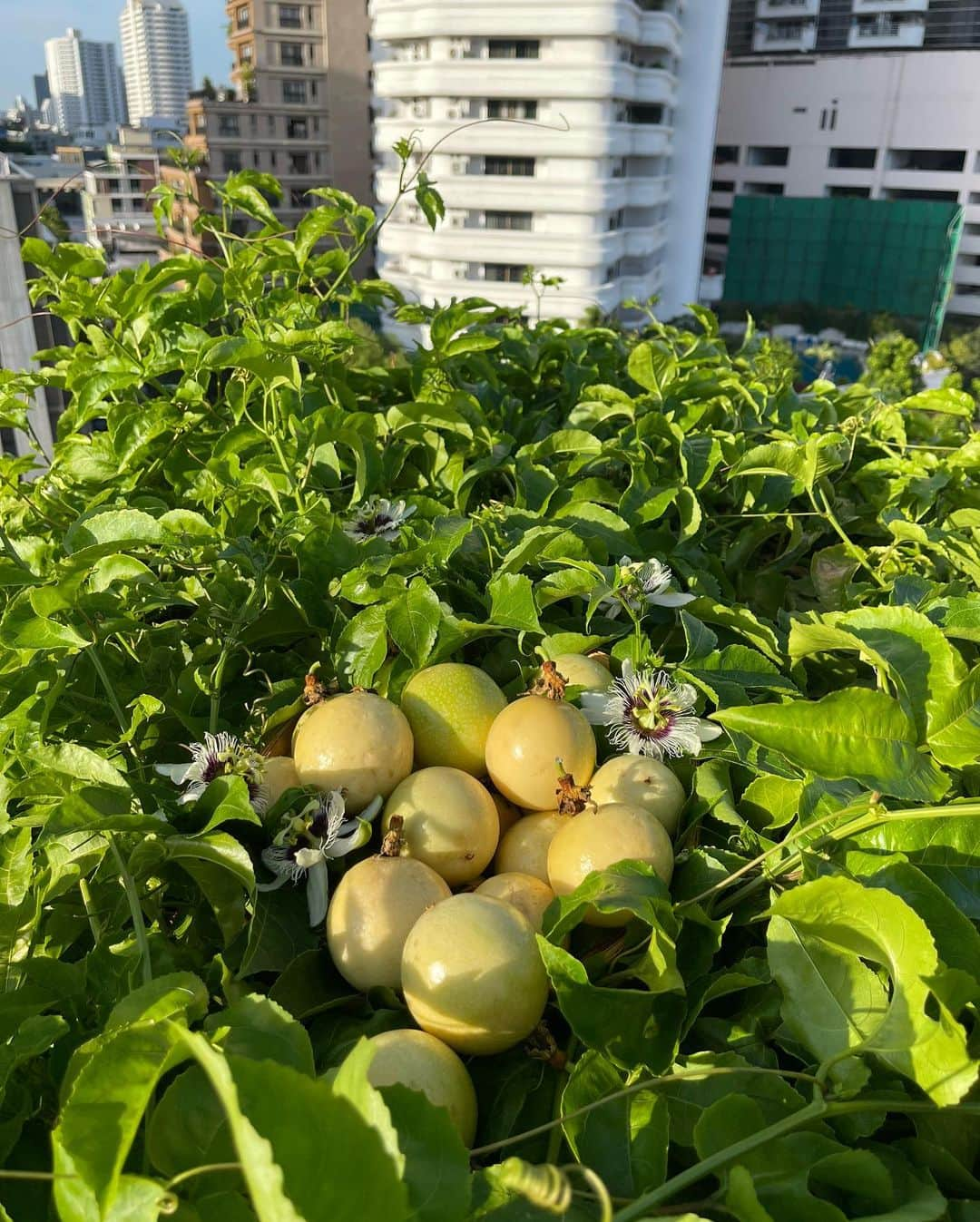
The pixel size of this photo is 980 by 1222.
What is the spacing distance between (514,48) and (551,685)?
15.7 metres

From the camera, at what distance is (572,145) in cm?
1362

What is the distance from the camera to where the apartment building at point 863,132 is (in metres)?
20.1

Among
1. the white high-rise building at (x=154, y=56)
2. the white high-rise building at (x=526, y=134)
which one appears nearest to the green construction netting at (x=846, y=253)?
the white high-rise building at (x=526, y=134)

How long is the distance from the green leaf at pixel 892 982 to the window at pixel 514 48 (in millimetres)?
15761

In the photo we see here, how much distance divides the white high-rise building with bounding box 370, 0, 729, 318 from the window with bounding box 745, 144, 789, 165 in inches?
313

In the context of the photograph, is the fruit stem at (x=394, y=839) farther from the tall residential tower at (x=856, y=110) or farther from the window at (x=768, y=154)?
the window at (x=768, y=154)

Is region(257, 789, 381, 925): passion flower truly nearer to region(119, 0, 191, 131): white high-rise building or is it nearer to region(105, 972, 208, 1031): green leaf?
→ region(105, 972, 208, 1031): green leaf

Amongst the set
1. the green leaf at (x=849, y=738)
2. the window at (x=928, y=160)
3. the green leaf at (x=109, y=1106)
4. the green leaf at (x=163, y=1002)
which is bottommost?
the green leaf at (x=163, y=1002)

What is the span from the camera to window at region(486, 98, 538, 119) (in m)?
14.2

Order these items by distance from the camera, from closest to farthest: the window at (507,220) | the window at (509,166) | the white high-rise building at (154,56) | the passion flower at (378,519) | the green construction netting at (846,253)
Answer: the passion flower at (378,519)
the window at (509,166)
the window at (507,220)
the green construction netting at (846,253)
the white high-rise building at (154,56)

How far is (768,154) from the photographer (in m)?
23.1

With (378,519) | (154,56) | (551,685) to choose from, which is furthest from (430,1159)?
(154,56)

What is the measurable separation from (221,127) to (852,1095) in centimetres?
2238

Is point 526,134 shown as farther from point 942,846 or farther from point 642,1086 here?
point 642,1086
